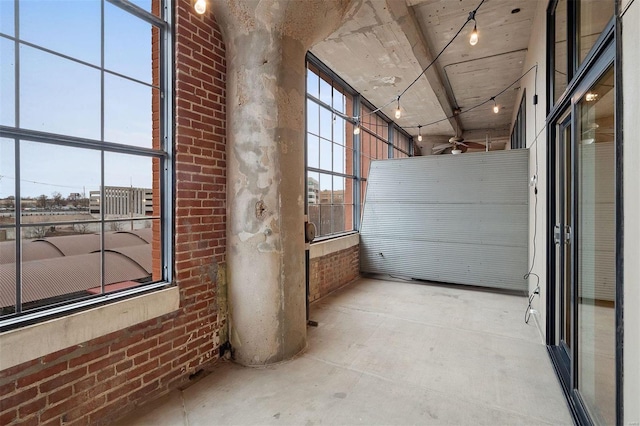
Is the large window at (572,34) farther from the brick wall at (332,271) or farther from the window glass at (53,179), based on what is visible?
the brick wall at (332,271)

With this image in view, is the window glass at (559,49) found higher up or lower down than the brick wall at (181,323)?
higher up

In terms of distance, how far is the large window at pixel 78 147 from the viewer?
5.47 feet

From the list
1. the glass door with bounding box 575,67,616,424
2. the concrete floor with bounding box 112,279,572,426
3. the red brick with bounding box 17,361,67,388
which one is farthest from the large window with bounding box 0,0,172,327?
the glass door with bounding box 575,67,616,424

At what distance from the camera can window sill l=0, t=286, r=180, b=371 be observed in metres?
1.54

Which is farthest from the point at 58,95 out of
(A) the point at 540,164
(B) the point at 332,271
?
(A) the point at 540,164

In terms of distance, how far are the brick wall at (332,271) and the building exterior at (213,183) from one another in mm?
1374

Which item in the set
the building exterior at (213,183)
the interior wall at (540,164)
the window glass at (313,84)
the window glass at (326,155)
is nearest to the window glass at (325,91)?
the window glass at (313,84)

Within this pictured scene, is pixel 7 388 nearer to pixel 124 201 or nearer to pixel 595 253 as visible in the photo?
pixel 124 201

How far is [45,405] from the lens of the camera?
1659mm

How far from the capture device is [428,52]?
4.52 meters

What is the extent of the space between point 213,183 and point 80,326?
4.33 ft

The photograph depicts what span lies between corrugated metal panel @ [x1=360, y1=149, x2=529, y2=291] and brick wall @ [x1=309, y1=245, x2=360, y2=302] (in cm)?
30

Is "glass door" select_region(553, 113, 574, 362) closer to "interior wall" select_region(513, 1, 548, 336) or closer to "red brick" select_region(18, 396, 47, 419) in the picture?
"interior wall" select_region(513, 1, 548, 336)

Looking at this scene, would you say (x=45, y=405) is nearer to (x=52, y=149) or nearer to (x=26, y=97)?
(x=52, y=149)
